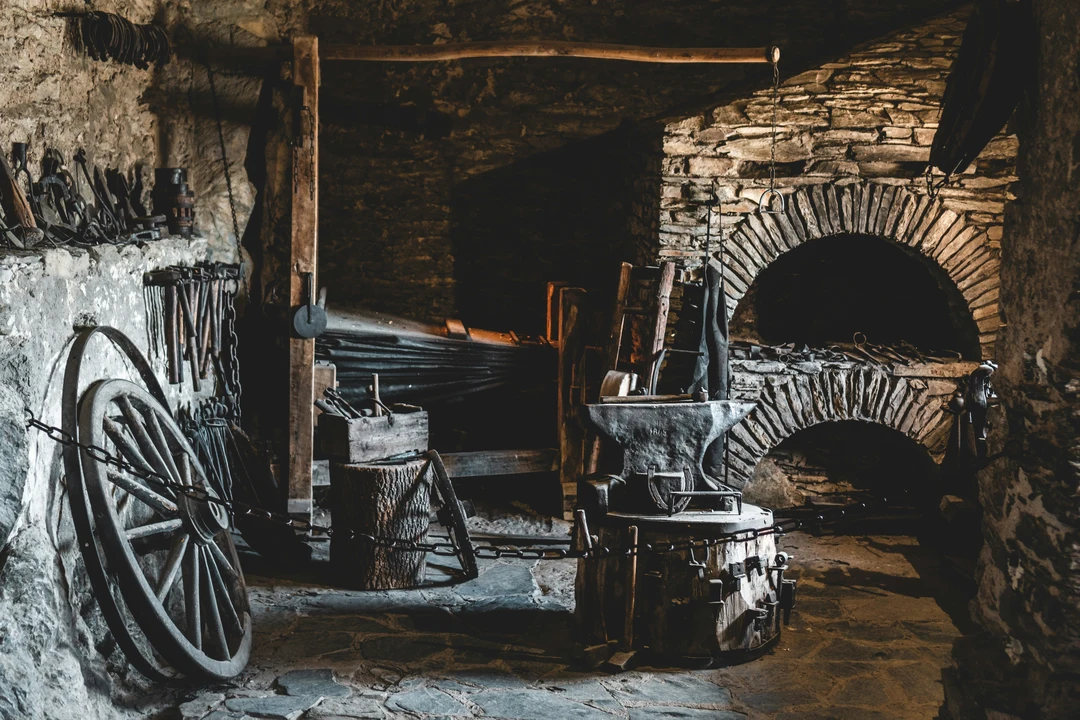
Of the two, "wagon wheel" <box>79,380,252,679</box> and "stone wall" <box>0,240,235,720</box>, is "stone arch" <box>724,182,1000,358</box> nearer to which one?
"wagon wheel" <box>79,380,252,679</box>

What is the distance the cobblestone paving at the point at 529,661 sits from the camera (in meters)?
4.20

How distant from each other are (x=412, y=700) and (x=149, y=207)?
10.7ft

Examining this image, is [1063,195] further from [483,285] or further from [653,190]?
[483,285]

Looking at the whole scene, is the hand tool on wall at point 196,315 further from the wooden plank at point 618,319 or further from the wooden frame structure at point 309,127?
the wooden plank at point 618,319

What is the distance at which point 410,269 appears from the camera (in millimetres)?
8094

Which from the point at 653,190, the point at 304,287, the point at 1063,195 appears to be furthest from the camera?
the point at 653,190

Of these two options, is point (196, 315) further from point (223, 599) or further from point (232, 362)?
point (223, 599)

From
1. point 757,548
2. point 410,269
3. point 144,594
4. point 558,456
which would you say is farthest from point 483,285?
point 144,594

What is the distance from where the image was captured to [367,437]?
5719 millimetres

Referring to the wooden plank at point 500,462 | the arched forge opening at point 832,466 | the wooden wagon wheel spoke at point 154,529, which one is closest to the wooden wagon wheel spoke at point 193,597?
the wooden wagon wheel spoke at point 154,529

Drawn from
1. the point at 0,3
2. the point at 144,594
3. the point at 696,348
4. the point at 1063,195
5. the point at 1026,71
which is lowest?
the point at 144,594

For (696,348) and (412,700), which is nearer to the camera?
(412,700)

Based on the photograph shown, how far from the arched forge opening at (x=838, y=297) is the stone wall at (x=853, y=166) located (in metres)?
0.82

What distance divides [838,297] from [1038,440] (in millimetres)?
4486
